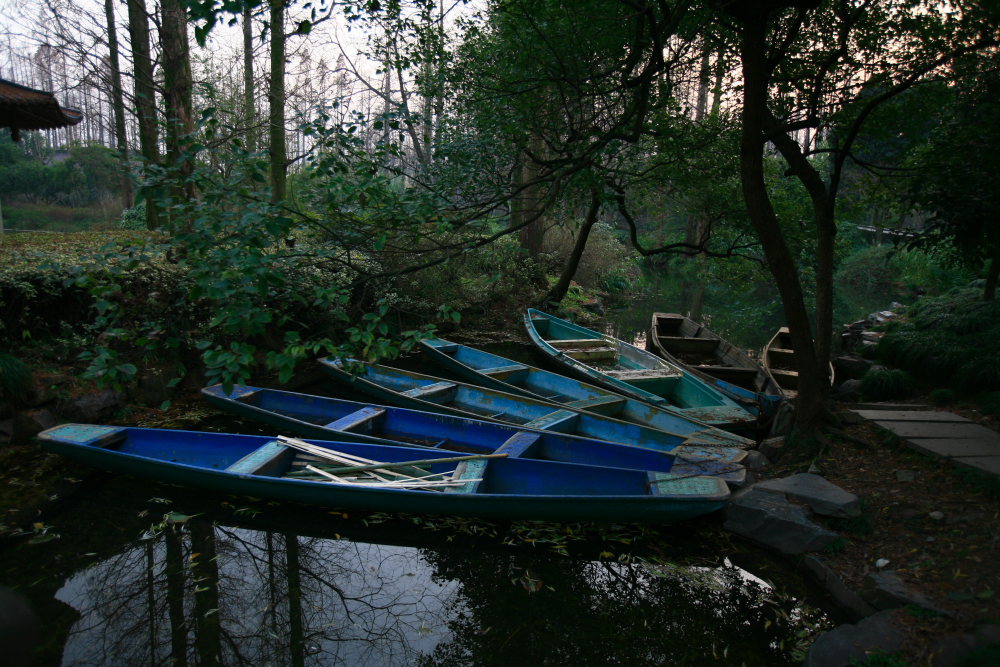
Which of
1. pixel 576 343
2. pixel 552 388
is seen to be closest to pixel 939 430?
pixel 552 388

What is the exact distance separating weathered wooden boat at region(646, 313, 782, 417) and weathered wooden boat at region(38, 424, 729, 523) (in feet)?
8.42

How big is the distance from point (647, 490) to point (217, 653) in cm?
304

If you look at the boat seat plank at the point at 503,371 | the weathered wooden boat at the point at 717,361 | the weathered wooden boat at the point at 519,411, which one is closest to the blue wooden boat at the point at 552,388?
the boat seat plank at the point at 503,371

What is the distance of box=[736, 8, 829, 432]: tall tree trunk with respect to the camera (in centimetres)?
476

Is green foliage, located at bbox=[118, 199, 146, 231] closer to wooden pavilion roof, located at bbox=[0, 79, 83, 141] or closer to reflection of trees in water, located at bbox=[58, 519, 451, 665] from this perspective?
wooden pavilion roof, located at bbox=[0, 79, 83, 141]

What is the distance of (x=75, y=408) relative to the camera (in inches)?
248

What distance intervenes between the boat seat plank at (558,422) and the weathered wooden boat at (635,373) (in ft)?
3.55

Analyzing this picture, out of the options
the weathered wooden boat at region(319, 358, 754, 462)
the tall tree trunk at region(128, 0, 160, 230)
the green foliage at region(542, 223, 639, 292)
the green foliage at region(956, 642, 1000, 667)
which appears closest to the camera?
the green foliage at region(956, 642, 1000, 667)

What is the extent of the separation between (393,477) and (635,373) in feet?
12.9

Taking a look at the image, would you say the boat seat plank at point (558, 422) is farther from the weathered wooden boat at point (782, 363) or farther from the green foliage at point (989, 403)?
the green foliage at point (989, 403)

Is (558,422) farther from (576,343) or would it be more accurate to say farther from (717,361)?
(717,361)

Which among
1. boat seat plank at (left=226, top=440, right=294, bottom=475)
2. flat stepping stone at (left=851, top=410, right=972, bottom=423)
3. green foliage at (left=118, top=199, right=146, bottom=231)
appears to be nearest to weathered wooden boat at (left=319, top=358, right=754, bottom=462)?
boat seat plank at (left=226, top=440, right=294, bottom=475)

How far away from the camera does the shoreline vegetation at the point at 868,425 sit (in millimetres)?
3430

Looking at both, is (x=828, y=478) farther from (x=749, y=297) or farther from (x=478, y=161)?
(x=749, y=297)
